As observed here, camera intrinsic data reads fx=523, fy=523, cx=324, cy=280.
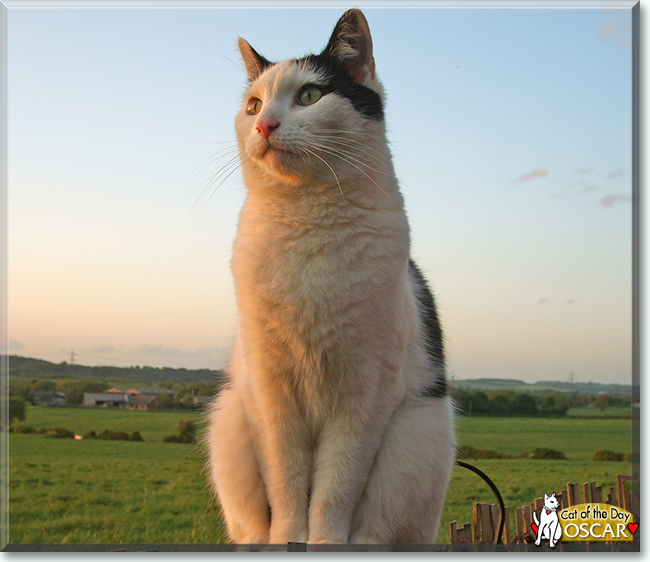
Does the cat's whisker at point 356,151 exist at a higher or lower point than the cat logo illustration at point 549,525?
higher

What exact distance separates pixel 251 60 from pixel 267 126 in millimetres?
516

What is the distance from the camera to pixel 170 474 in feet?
16.1

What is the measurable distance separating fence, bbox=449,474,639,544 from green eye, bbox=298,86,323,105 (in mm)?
1706

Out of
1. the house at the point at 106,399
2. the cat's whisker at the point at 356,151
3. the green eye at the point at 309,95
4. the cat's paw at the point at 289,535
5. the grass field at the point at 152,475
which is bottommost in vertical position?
the grass field at the point at 152,475

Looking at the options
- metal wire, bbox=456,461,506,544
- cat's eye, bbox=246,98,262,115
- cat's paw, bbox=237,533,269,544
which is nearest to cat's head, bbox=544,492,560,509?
metal wire, bbox=456,461,506,544

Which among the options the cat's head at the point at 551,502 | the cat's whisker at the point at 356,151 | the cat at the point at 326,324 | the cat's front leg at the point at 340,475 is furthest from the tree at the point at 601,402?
the cat's whisker at the point at 356,151

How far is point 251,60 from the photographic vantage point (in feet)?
6.49

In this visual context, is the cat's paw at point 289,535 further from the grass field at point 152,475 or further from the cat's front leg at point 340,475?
the grass field at point 152,475

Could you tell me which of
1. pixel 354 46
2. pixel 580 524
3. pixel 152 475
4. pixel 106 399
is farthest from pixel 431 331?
pixel 152 475

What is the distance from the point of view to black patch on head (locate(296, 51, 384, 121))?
1765 millimetres

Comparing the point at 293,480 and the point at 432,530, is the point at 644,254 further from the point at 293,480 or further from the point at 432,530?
the point at 293,480

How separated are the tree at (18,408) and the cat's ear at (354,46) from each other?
2.53m

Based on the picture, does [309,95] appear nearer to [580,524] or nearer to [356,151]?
[356,151]

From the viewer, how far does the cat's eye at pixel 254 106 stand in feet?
6.00
